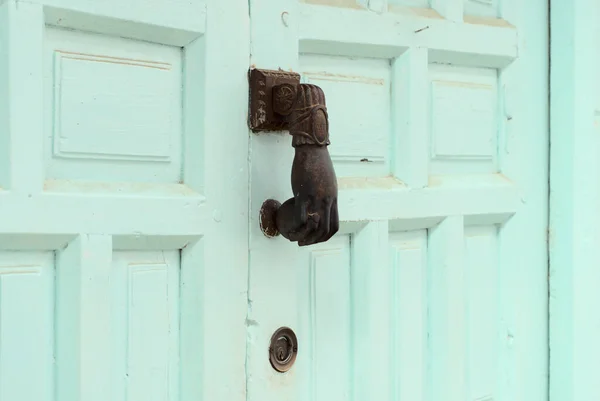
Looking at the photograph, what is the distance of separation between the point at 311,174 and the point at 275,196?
9 centimetres

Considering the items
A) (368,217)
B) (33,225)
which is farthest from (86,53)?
(368,217)

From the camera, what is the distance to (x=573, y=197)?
115cm

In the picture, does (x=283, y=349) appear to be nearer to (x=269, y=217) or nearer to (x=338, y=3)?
(x=269, y=217)

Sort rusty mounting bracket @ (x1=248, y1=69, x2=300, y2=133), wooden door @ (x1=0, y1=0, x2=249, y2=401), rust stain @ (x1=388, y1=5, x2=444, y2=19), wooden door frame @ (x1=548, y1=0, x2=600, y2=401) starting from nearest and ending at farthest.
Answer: wooden door @ (x1=0, y1=0, x2=249, y2=401) < rusty mounting bracket @ (x1=248, y1=69, x2=300, y2=133) < rust stain @ (x1=388, y1=5, x2=444, y2=19) < wooden door frame @ (x1=548, y1=0, x2=600, y2=401)

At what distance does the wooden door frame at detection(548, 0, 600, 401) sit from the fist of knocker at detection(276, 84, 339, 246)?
52cm

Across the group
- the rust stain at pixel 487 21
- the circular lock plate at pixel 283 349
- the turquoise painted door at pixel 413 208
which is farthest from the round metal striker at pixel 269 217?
the rust stain at pixel 487 21

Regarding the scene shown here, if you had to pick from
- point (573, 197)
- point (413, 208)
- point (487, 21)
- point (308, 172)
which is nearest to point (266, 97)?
point (308, 172)

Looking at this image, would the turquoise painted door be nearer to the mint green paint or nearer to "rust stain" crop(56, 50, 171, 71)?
the mint green paint

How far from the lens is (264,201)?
862 millimetres

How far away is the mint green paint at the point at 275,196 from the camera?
73 centimetres

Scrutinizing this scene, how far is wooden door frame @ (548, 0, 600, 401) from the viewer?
1.15 metres

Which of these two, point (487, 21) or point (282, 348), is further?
point (487, 21)

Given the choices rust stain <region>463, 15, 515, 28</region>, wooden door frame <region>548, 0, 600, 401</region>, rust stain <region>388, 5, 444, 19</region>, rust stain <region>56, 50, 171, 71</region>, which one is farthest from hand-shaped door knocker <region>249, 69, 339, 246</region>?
wooden door frame <region>548, 0, 600, 401</region>

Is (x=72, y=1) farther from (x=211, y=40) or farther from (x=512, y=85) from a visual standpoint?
(x=512, y=85)
